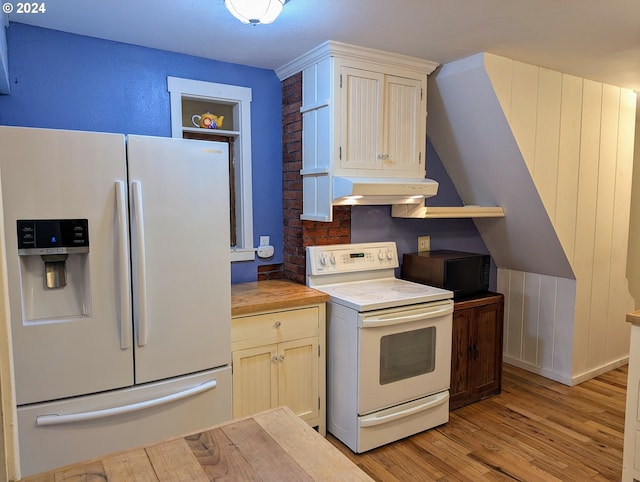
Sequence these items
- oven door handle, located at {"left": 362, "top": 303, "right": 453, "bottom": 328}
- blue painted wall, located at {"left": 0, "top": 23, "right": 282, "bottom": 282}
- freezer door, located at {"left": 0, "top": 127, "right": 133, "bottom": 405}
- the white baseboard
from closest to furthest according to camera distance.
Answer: freezer door, located at {"left": 0, "top": 127, "right": 133, "bottom": 405}
blue painted wall, located at {"left": 0, "top": 23, "right": 282, "bottom": 282}
oven door handle, located at {"left": 362, "top": 303, "right": 453, "bottom": 328}
the white baseboard

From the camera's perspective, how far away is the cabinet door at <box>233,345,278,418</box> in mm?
2385

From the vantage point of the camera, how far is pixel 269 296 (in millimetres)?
2596

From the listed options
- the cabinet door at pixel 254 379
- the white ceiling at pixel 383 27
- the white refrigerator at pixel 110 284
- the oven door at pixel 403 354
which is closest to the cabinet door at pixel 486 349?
the oven door at pixel 403 354

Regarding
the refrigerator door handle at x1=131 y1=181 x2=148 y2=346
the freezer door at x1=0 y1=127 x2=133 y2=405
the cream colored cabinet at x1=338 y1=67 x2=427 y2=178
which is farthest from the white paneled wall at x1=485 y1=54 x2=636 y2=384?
the freezer door at x1=0 y1=127 x2=133 y2=405

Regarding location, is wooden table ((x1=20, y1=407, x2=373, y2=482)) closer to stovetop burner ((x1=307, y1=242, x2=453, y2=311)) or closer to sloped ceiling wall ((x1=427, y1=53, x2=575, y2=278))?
stovetop burner ((x1=307, y1=242, x2=453, y2=311))

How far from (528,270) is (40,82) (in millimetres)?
3708

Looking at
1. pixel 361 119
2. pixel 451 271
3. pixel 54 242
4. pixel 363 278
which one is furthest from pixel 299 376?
pixel 361 119

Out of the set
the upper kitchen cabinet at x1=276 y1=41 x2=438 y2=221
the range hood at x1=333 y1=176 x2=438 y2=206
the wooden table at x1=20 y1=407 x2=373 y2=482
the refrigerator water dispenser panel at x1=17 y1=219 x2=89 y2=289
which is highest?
the upper kitchen cabinet at x1=276 y1=41 x2=438 y2=221

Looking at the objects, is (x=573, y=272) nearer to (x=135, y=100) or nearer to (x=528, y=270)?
(x=528, y=270)

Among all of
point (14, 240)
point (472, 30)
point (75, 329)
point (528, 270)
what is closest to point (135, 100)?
point (14, 240)

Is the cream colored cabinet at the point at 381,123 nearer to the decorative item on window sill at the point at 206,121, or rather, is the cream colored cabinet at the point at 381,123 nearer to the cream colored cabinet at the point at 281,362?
the decorative item on window sill at the point at 206,121

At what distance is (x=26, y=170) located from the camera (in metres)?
1.68

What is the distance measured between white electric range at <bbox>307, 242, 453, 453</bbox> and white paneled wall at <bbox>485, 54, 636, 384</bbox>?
126 centimetres

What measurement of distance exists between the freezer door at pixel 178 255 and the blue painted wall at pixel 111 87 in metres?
0.82
